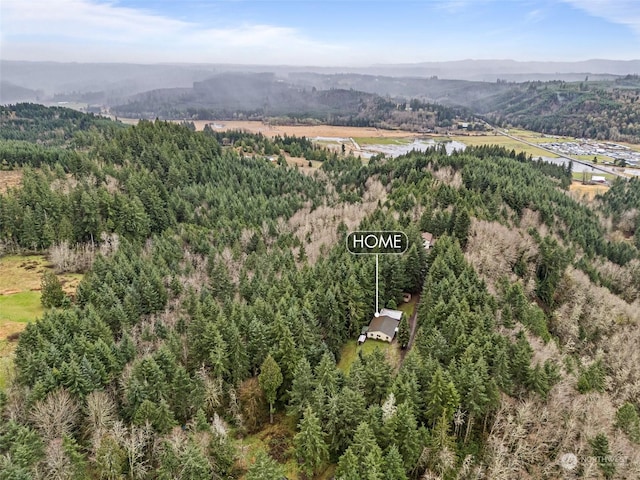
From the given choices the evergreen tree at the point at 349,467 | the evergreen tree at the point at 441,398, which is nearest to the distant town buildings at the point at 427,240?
the evergreen tree at the point at 441,398

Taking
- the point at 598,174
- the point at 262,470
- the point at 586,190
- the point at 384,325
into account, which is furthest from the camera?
the point at 598,174

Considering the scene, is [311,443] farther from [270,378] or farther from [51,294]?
[51,294]

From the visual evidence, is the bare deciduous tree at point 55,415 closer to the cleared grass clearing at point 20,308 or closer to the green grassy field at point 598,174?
the cleared grass clearing at point 20,308

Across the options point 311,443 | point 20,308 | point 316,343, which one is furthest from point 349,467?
point 20,308

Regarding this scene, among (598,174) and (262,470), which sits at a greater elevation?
(598,174)

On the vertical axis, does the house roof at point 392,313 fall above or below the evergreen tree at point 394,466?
below

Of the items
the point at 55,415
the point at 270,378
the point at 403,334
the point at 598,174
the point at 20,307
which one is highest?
the point at 598,174

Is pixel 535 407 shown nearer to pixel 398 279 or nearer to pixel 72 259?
pixel 398 279
